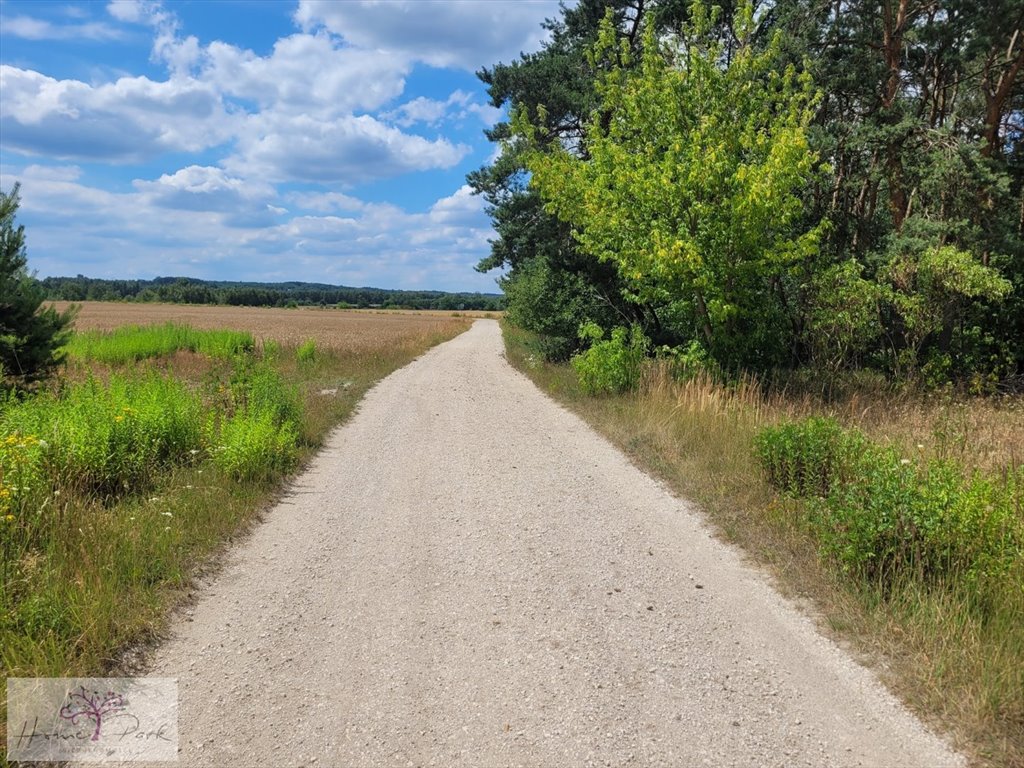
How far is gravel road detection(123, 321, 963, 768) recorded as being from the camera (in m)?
2.95

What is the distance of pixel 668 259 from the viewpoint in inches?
404

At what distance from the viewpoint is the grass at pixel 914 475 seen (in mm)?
3111

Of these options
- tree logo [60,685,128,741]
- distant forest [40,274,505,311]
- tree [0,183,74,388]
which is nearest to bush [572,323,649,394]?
tree [0,183,74,388]

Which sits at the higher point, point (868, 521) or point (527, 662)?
point (868, 521)

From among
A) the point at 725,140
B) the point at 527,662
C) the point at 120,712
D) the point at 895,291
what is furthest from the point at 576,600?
the point at 895,291

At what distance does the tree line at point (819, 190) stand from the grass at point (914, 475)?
5.11 ft

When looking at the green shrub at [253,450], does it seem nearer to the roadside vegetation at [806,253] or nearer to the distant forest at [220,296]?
the roadside vegetation at [806,253]

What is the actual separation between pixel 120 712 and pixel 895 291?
44.2 ft

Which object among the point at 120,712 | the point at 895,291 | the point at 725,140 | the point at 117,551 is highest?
the point at 725,140

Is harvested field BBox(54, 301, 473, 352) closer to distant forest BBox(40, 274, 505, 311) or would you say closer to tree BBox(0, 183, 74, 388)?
tree BBox(0, 183, 74, 388)

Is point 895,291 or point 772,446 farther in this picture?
point 895,291

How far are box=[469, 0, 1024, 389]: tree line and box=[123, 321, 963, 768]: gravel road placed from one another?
244 inches

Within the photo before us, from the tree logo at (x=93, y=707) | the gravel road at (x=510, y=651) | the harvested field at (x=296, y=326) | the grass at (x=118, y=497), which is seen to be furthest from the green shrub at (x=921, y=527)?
the harvested field at (x=296, y=326)

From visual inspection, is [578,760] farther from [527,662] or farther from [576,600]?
[576,600]
